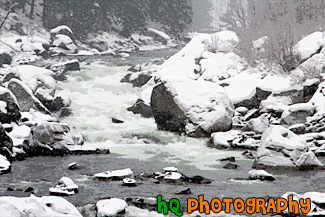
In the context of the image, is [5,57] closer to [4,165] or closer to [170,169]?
[4,165]

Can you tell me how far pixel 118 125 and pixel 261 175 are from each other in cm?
762

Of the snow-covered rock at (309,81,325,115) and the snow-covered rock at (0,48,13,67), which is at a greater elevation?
the snow-covered rock at (0,48,13,67)

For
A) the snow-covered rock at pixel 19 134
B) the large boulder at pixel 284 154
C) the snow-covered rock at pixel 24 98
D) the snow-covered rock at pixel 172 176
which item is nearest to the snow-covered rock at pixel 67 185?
the snow-covered rock at pixel 172 176

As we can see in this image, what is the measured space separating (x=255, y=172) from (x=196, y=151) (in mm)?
3275

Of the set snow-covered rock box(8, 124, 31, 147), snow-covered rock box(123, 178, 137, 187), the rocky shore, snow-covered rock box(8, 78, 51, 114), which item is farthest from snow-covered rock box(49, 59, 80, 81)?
snow-covered rock box(123, 178, 137, 187)

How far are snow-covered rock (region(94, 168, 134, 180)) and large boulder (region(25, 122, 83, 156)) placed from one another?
280cm

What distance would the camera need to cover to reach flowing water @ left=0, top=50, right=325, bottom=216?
9.88 meters

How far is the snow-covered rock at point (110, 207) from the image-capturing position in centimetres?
823

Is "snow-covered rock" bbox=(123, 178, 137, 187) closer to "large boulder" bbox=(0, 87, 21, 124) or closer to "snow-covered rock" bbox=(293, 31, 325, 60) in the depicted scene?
"large boulder" bbox=(0, 87, 21, 124)

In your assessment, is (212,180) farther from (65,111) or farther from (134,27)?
(134,27)

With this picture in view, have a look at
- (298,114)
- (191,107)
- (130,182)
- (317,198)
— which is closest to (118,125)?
(191,107)

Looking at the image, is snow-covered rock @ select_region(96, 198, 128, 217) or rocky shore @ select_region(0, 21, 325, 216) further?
rocky shore @ select_region(0, 21, 325, 216)

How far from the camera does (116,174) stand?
1096 centimetres

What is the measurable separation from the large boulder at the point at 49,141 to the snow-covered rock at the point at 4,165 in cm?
156
